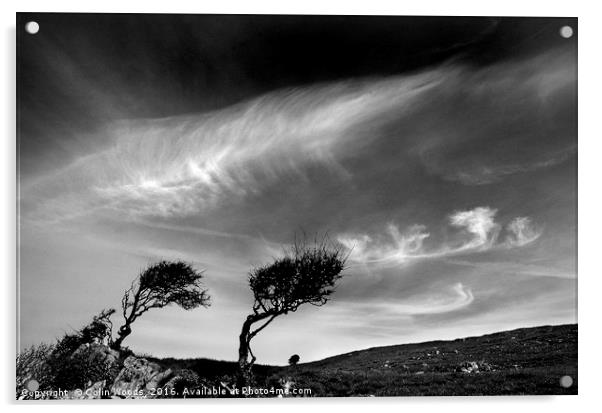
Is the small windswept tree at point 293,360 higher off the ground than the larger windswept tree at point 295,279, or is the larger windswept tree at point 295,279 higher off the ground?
the larger windswept tree at point 295,279

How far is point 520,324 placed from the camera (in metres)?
8.26

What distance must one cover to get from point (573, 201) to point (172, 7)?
6.10 metres

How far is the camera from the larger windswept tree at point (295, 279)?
8.28 metres

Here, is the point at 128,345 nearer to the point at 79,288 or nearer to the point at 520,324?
the point at 79,288

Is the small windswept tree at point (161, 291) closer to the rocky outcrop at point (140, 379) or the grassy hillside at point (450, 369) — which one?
the rocky outcrop at point (140, 379)

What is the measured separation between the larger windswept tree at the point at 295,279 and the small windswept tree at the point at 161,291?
0.76 metres

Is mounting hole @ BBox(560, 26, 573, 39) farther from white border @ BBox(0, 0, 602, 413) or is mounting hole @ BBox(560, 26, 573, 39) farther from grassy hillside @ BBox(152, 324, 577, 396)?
grassy hillside @ BBox(152, 324, 577, 396)

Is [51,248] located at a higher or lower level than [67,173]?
lower

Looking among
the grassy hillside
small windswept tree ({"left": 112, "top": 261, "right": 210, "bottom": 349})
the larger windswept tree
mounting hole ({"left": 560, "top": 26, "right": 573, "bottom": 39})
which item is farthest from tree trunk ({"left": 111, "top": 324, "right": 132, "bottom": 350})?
mounting hole ({"left": 560, "top": 26, "right": 573, "bottom": 39})

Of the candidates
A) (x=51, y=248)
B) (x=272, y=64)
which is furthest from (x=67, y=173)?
(x=272, y=64)
